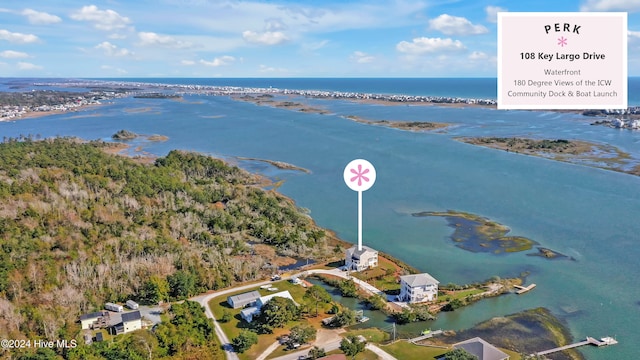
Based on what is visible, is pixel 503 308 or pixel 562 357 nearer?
pixel 562 357

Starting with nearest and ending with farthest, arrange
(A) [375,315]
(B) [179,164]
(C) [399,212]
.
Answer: (A) [375,315]
(C) [399,212]
(B) [179,164]

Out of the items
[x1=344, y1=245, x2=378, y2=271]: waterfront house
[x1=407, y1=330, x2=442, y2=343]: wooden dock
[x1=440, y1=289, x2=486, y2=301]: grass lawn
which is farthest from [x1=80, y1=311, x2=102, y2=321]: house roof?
[x1=440, y1=289, x2=486, y2=301]: grass lawn

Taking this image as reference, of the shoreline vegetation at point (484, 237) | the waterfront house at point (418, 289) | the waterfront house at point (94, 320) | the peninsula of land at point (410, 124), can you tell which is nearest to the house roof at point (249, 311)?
the waterfront house at point (94, 320)

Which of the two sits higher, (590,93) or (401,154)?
(590,93)

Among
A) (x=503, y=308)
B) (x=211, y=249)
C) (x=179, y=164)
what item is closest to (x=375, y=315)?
(x=503, y=308)

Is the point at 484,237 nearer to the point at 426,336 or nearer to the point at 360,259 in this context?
the point at 360,259

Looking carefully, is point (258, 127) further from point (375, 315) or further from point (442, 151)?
point (375, 315)

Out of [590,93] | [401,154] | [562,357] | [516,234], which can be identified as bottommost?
[562,357]

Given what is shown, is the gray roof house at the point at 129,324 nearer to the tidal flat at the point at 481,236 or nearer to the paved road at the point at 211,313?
the paved road at the point at 211,313
